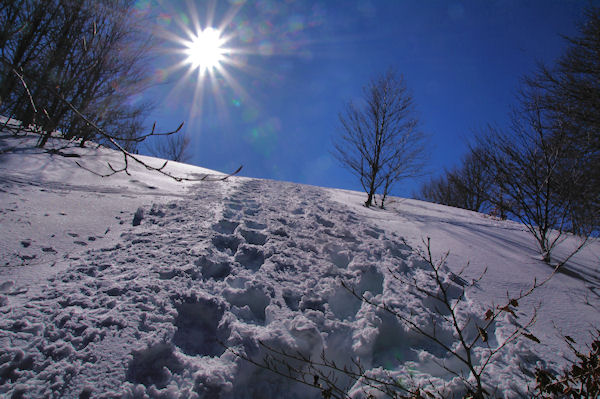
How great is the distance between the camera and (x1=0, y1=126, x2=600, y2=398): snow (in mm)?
Answer: 1297

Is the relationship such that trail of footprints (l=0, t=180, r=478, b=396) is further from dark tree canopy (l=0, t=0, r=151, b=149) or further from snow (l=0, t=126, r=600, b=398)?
dark tree canopy (l=0, t=0, r=151, b=149)

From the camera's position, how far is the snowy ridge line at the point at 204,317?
1.24 meters

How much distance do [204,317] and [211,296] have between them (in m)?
0.16

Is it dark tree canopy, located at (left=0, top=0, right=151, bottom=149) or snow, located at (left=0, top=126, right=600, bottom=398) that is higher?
dark tree canopy, located at (left=0, top=0, right=151, bottom=149)

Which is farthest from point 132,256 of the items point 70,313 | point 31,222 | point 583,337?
point 583,337

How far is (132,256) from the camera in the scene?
2.17m

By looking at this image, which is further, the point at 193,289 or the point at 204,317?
the point at 193,289

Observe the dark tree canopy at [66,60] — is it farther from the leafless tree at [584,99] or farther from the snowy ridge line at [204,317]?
the leafless tree at [584,99]

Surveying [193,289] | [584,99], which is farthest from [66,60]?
[584,99]

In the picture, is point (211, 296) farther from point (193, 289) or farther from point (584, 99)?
point (584, 99)

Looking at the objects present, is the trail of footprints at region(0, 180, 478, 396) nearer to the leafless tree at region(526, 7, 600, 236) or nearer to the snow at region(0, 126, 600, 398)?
the snow at region(0, 126, 600, 398)

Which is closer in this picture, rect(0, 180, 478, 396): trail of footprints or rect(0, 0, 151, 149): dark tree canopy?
rect(0, 180, 478, 396): trail of footprints

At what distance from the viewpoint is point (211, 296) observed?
187cm

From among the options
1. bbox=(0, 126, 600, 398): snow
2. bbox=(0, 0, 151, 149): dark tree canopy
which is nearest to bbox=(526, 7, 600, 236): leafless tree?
bbox=(0, 126, 600, 398): snow
